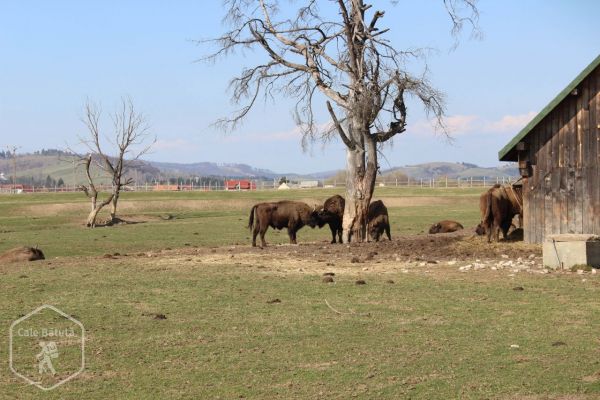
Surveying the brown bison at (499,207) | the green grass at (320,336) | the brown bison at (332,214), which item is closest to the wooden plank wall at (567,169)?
the brown bison at (499,207)

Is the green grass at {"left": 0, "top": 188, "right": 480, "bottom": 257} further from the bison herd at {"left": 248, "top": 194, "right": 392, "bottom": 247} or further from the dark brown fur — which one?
the dark brown fur

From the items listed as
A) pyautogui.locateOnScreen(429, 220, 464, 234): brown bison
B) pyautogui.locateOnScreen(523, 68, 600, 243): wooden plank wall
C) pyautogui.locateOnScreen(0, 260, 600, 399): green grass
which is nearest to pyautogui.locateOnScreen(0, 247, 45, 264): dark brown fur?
pyautogui.locateOnScreen(0, 260, 600, 399): green grass

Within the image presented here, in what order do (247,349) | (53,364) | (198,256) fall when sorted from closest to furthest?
(53,364) < (247,349) < (198,256)

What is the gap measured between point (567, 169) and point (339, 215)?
9293 millimetres

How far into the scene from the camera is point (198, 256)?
2305cm

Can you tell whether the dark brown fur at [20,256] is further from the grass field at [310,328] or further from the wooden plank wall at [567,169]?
the wooden plank wall at [567,169]

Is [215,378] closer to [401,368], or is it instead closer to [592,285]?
[401,368]

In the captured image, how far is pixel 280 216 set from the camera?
92.6ft

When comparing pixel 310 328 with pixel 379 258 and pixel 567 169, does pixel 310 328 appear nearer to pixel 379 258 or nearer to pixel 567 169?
pixel 379 258

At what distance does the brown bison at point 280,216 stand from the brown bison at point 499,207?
630 centimetres

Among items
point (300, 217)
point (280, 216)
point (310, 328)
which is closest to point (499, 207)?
point (300, 217)

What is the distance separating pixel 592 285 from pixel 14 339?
10.4 metres

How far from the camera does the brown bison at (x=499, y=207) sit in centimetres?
2466

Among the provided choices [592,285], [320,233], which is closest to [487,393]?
[592,285]
